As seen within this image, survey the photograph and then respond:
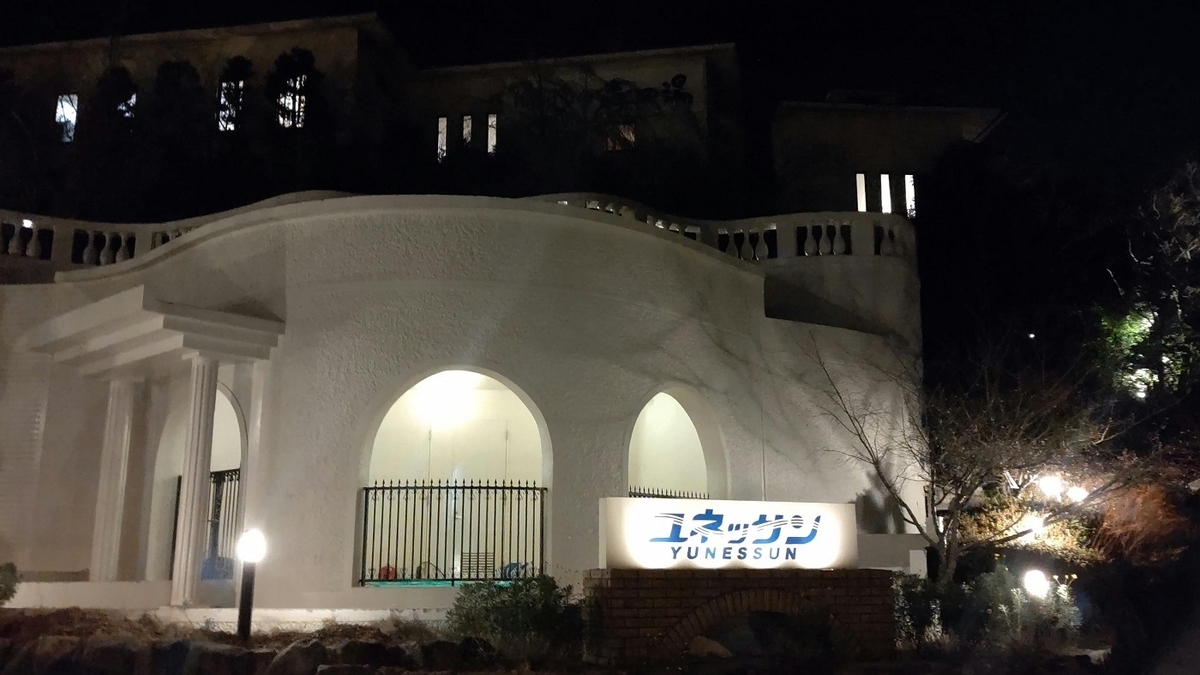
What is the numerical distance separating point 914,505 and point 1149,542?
11.8 feet

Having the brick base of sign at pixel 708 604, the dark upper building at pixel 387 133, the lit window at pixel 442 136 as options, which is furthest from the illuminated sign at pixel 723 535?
the lit window at pixel 442 136

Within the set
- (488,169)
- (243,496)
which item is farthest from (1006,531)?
(488,169)

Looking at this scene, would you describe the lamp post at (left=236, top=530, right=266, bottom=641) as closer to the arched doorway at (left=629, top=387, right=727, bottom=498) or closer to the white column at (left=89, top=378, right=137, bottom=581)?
the white column at (left=89, top=378, right=137, bottom=581)

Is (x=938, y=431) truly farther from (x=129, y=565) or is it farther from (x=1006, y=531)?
(x=129, y=565)

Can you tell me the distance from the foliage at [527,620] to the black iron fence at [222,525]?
4814mm

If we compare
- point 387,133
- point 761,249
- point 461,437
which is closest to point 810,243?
point 761,249

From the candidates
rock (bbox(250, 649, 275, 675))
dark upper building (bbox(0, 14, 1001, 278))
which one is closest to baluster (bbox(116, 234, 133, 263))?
dark upper building (bbox(0, 14, 1001, 278))

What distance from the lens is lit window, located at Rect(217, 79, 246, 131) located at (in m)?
27.3

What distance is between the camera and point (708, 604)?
10094mm

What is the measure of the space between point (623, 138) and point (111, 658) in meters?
19.3

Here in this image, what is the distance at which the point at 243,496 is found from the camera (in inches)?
521

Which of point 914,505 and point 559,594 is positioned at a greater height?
point 914,505

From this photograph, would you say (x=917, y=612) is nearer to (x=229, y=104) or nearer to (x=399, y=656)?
(x=399, y=656)

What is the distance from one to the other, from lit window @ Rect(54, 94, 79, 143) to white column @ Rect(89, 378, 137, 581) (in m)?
16.0
